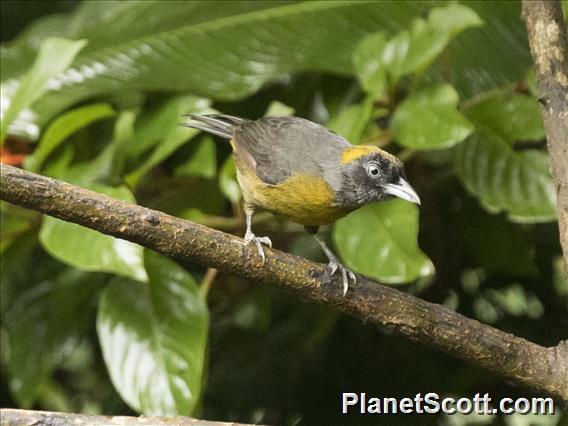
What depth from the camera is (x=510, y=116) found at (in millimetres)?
2193

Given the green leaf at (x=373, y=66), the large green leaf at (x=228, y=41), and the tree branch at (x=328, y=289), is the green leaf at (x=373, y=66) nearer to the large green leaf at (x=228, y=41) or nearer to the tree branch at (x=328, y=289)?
the large green leaf at (x=228, y=41)

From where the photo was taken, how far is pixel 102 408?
107 inches

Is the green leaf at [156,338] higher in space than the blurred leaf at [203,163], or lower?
lower

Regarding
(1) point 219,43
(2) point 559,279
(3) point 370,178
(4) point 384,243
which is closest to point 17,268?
(1) point 219,43

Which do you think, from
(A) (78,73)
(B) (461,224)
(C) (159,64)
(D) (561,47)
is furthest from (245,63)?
(D) (561,47)

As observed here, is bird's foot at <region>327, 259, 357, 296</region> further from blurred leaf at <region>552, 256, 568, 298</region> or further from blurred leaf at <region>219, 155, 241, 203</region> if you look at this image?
blurred leaf at <region>552, 256, 568, 298</region>

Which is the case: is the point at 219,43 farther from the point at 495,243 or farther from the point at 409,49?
the point at 495,243

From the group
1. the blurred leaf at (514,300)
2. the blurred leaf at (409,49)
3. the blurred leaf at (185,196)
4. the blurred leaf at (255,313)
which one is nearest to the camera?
the blurred leaf at (409,49)

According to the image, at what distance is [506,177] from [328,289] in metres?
0.85

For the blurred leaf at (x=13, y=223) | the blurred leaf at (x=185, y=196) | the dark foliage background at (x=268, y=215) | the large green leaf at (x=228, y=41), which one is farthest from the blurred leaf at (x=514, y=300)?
the blurred leaf at (x=13, y=223)

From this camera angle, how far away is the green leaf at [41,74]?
1975mm

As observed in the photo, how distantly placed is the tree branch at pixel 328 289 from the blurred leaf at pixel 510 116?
0.74m

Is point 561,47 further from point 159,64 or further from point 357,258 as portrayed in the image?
point 159,64

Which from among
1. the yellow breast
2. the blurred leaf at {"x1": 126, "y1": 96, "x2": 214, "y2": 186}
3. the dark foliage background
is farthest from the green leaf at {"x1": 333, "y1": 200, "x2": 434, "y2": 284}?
the blurred leaf at {"x1": 126, "y1": 96, "x2": 214, "y2": 186}
